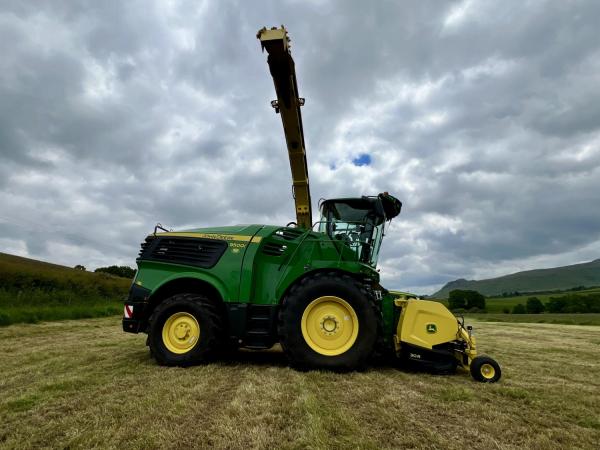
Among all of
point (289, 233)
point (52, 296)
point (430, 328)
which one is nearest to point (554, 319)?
point (430, 328)

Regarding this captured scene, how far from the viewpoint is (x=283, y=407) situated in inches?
120

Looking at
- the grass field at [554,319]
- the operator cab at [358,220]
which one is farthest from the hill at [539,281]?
the operator cab at [358,220]

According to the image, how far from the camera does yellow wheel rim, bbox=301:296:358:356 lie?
15.6ft

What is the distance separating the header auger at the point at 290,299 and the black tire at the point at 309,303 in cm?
1

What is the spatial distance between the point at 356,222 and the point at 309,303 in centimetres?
162

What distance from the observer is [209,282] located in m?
5.18

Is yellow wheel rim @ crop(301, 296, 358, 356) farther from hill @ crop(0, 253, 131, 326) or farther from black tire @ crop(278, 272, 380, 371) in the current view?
hill @ crop(0, 253, 131, 326)

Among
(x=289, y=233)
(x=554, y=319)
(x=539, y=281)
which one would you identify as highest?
(x=539, y=281)

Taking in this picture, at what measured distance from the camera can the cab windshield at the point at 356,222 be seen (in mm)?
5770

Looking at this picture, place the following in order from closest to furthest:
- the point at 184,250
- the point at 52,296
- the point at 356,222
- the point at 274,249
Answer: the point at 274,249 < the point at 184,250 < the point at 356,222 < the point at 52,296

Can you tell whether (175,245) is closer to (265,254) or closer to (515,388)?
(265,254)

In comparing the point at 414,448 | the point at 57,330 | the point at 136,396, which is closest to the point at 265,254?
the point at 136,396

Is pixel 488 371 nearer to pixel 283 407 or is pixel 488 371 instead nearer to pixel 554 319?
pixel 283 407

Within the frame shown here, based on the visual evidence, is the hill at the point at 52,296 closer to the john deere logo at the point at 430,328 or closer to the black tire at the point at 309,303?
the black tire at the point at 309,303
